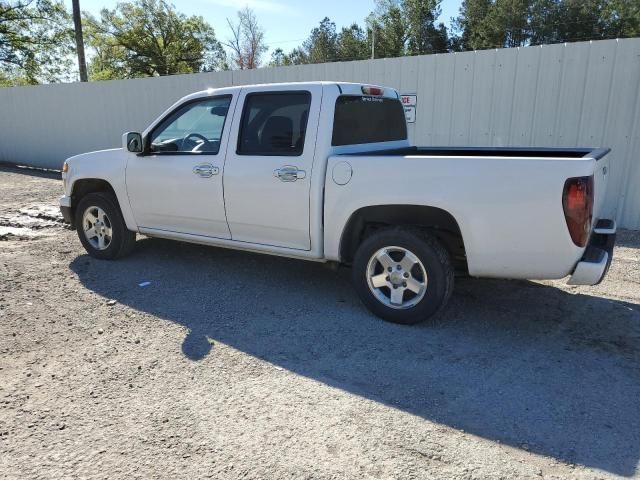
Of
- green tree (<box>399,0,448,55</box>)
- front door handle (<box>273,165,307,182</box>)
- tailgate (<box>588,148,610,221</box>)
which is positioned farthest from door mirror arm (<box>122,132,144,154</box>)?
green tree (<box>399,0,448,55</box>)

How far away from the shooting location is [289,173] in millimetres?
4414

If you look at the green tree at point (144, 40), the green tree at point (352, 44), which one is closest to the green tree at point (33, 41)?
the green tree at point (144, 40)

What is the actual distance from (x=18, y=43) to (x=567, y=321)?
1533 inches

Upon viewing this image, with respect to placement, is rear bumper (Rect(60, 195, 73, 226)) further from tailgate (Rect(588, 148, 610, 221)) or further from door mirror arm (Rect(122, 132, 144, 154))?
tailgate (Rect(588, 148, 610, 221))

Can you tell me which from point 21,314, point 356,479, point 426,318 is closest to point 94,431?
point 356,479

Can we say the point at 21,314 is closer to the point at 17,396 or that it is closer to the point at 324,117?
the point at 17,396

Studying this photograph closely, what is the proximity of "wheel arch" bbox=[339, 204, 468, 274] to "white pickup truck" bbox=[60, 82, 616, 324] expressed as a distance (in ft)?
0.04

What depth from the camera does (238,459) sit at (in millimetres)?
2627

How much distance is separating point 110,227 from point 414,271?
11.9 ft

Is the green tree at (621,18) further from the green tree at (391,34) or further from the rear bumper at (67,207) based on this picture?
the rear bumper at (67,207)

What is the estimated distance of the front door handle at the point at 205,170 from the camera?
16.0ft

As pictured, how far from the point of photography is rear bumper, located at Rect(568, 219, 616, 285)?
11.8 feet

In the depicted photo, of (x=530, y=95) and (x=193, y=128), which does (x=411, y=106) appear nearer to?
(x=530, y=95)

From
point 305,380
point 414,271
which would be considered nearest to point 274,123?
point 414,271
